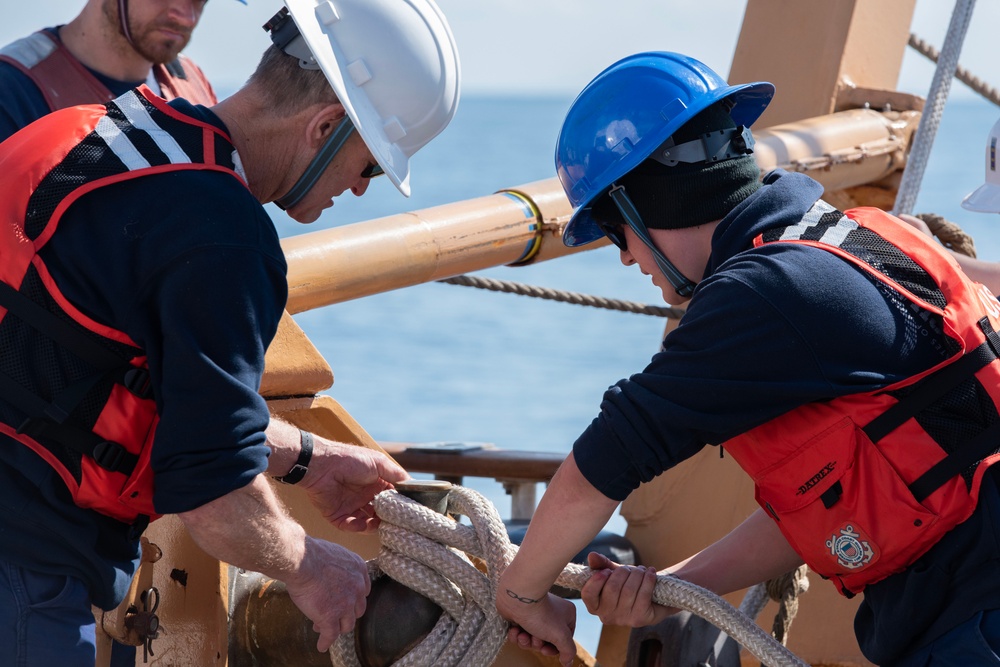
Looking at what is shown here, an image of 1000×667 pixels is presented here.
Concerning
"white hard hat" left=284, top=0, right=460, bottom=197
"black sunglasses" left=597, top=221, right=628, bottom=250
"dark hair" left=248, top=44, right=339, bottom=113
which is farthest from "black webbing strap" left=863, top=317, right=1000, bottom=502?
"dark hair" left=248, top=44, right=339, bottom=113

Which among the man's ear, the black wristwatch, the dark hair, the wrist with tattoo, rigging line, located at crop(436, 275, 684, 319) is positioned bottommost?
rigging line, located at crop(436, 275, 684, 319)

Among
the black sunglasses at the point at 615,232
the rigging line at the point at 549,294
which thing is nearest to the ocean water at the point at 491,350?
the rigging line at the point at 549,294

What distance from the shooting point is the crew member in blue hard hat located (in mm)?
1859

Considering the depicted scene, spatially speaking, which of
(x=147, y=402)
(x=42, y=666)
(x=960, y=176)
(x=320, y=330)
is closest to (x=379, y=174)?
(x=147, y=402)

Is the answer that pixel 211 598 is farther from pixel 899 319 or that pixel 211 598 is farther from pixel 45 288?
pixel 899 319

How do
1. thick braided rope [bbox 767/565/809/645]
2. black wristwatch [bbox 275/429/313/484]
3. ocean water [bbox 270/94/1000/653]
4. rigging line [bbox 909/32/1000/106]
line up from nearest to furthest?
black wristwatch [bbox 275/429/313/484] < thick braided rope [bbox 767/565/809/645] < rigging line [bbox 909/32/1000/106] < ocean water [bbox 270/94/1000/653]

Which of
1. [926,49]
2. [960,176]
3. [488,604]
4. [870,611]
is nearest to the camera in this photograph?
[870,611]

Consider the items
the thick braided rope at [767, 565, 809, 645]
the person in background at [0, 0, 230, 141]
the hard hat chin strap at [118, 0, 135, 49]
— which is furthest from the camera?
the hard hat chin strap at [118, 0, 135, 49]

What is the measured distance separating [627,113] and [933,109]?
6.58ft

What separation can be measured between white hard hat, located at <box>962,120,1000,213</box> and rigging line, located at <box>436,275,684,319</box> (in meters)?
0.94

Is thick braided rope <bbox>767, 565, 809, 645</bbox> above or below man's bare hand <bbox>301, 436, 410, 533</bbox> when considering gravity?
below

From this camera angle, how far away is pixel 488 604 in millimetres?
2342

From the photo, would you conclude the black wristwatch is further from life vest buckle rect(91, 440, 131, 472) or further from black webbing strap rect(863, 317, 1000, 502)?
black webbing strap rect(863, 317, 1000, 502)

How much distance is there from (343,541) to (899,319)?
1358 mm
